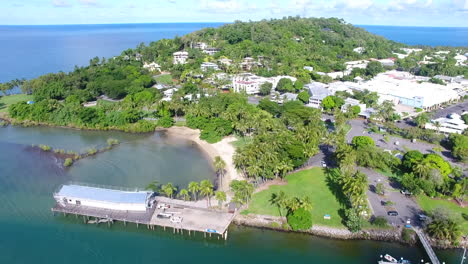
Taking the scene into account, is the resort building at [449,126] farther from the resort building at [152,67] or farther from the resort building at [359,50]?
the resort building at [152,67]

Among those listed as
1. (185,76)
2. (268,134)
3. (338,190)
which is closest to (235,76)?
(185,76)

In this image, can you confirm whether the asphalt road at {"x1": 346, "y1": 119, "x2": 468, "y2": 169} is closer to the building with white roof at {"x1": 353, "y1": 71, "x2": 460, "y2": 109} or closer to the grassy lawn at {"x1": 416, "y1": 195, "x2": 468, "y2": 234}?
the grassy lawn at {"x1": 416, "y1": 195, "x2": 468, "y2": 234}

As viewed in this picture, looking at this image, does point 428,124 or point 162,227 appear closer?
point 162,227

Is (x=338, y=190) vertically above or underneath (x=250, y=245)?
above

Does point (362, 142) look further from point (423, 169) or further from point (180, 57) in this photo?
point (180, 57)

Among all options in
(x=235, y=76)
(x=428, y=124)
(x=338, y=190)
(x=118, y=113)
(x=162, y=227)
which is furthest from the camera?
(x=235, y=76)

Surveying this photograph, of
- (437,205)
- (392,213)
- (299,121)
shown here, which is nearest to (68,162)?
(299,121)

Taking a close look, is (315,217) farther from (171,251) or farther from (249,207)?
(171,251)

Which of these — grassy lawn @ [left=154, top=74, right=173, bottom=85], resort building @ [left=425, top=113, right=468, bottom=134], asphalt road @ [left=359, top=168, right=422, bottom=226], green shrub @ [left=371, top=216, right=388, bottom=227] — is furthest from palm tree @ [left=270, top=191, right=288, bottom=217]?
grassy lawn @ [left=154, top=74, right=173, bottom=85]
